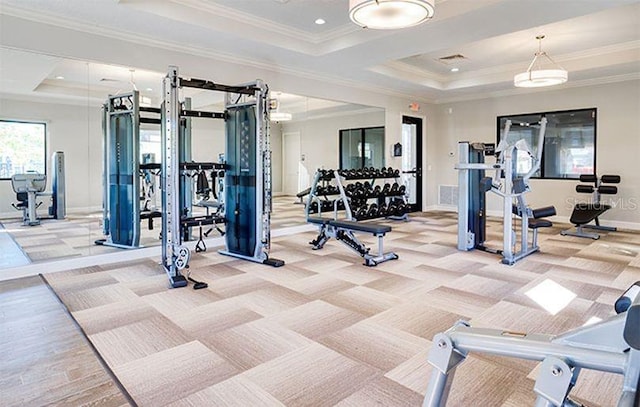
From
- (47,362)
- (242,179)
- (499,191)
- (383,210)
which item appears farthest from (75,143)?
(499,191)

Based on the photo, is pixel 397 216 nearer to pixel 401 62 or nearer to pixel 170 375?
pixel 401 62

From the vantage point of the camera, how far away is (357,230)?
16.7 ft

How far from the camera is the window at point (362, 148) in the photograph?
8586mm

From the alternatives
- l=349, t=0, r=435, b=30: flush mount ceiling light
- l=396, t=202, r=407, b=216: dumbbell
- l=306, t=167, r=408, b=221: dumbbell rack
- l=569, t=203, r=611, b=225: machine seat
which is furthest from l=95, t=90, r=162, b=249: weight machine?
l=569, t=203, r=611, b=225: machine seat

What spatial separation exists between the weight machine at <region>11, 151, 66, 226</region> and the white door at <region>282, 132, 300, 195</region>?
3818 millimetres

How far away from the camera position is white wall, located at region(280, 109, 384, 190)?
7986 millimetres

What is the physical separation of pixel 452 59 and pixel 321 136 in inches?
111

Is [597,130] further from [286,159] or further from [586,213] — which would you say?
[286,159]

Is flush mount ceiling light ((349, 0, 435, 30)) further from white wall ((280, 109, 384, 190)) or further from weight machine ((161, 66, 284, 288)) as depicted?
white wall ((280, 109, 384, 190))

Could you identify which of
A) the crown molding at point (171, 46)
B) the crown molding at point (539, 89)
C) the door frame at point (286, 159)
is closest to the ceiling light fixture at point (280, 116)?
the door frame at point (286, 159)

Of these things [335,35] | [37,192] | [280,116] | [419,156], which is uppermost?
[335,35]

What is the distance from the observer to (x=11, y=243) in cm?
465

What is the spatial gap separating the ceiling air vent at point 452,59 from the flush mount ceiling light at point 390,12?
387cm

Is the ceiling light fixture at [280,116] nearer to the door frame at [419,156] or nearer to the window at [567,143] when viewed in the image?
the door frame at [419,156]
